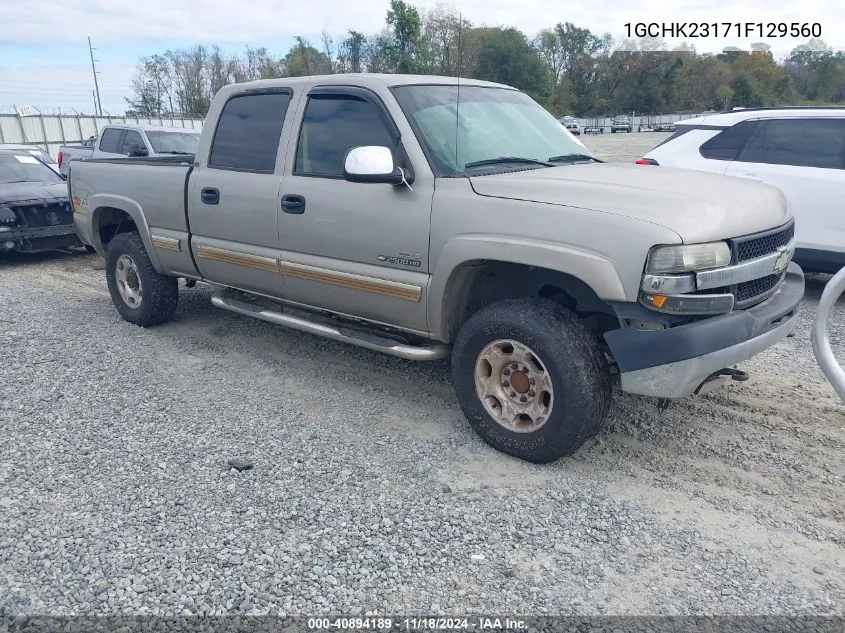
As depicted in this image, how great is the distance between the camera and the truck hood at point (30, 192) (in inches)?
361

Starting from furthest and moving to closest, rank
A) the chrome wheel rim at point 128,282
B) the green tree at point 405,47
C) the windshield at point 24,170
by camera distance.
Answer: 1. the windshield at point 24,170
2. the green tree at point 405,47
3. the chrome wheel rim at point 128,282

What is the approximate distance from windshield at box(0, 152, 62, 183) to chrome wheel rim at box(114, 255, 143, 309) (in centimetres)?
511

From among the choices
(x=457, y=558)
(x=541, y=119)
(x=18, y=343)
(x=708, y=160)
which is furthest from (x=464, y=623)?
(x=708, y=160)

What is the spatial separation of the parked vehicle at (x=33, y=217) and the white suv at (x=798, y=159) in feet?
26.5

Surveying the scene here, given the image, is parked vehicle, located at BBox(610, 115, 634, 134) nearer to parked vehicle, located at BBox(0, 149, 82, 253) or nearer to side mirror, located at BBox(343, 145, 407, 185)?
parked vehicle, located at BBox(0, 149, 82, 253)

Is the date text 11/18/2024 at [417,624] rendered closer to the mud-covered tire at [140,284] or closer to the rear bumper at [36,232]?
the mud-covered tire at [140,284]

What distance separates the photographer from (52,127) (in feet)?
114

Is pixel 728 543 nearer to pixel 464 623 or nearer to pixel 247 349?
pixel 464 623

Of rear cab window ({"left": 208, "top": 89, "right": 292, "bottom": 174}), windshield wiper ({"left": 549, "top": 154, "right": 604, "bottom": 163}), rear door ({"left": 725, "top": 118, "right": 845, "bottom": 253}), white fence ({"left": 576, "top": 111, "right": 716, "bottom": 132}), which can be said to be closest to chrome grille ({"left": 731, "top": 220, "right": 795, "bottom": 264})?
windshield wiper ({"left": 549, "top": 154, "right": 604, "bottom": 163})

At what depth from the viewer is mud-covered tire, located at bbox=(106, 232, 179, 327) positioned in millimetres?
5953

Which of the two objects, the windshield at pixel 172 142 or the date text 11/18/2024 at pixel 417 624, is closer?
the date text 11/18/2024 at pixel 417 624

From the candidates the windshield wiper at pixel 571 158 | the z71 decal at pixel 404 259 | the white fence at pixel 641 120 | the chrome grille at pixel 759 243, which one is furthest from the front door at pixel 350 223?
the white fence at pixel 641 120

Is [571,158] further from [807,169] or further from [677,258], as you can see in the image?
[807,169]

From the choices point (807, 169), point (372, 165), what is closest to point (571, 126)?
point (807, 169)
